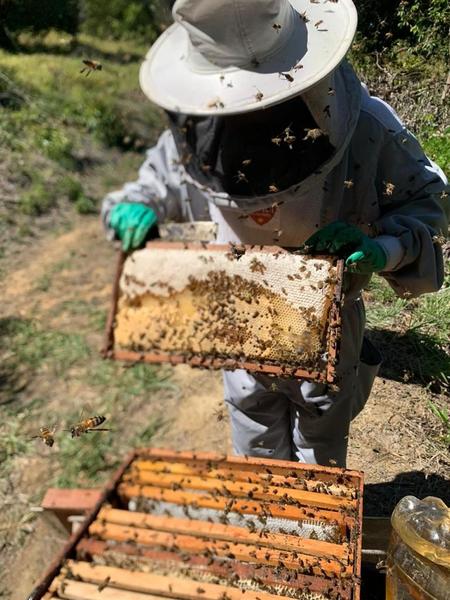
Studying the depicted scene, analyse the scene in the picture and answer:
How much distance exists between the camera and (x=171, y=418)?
5.38 m

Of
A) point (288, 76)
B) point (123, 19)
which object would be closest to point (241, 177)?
point (288, 76)

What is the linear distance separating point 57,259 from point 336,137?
6873mm

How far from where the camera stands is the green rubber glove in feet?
8.23

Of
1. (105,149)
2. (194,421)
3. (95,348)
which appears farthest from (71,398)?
(105,149)

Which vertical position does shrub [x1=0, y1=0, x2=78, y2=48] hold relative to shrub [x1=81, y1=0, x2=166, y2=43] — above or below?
above

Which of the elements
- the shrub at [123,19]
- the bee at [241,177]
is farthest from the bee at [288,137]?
the shrub at [123,19]

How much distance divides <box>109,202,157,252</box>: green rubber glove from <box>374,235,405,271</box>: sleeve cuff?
1.04 meters

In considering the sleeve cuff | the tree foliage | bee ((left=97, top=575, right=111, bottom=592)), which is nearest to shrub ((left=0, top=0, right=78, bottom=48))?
the tree foliage

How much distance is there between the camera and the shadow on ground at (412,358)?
2.55m

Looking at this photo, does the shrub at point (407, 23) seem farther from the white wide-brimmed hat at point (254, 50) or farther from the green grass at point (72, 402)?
the green grass at point (72, 402)

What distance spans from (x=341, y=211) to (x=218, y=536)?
1525 mm

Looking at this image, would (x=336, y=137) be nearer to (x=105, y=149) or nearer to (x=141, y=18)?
(x=105, y=149)

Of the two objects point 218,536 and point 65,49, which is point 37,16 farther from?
point 218,536

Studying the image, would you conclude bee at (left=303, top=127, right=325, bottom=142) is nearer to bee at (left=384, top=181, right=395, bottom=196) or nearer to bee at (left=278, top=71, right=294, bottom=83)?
bee at (left=278, top=71, right=294, bottom=83)
